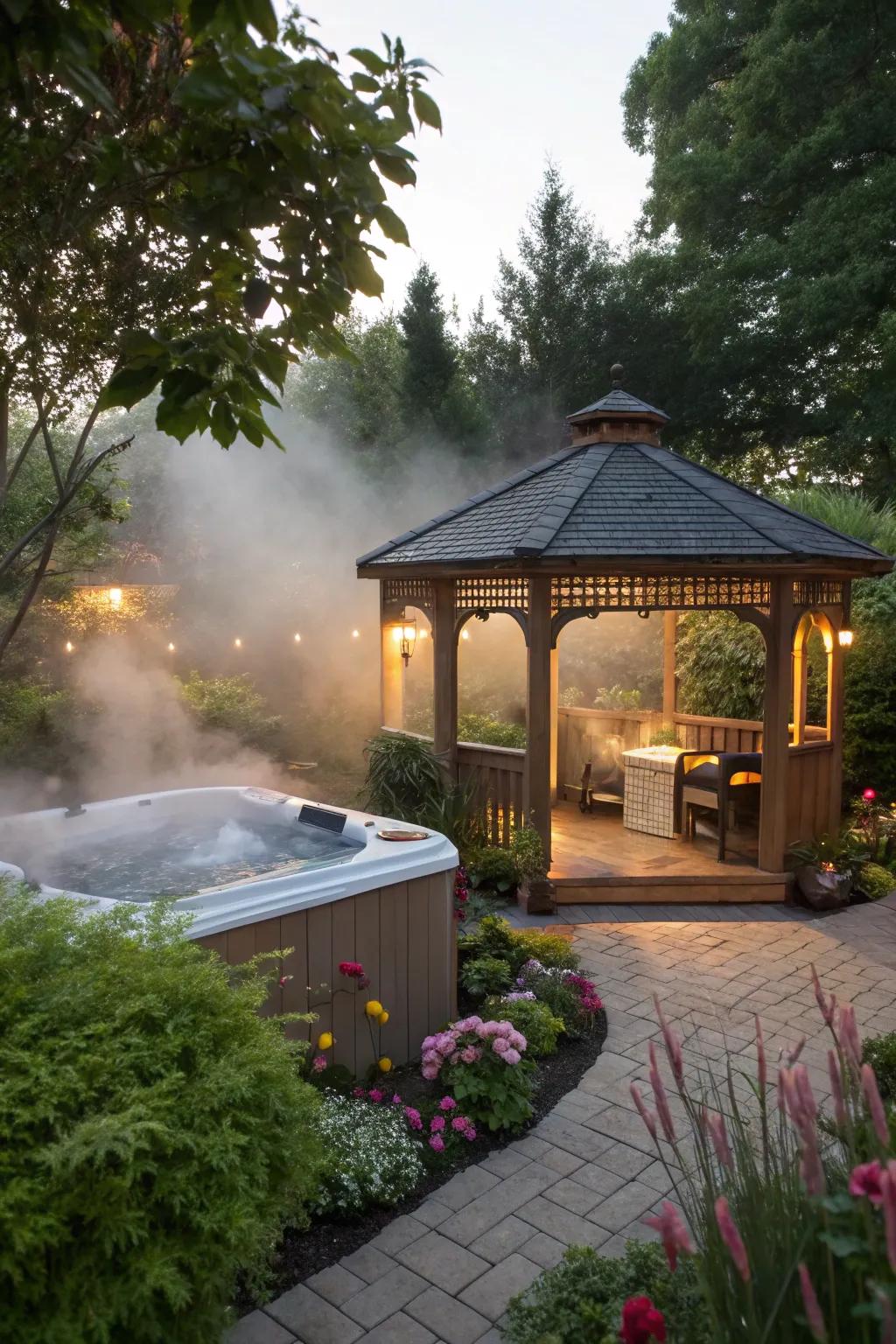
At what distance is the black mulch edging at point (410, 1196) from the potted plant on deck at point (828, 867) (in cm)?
311

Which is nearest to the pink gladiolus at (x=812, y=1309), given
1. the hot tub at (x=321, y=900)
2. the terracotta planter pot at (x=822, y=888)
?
the hot tub at (x=321, y=900)

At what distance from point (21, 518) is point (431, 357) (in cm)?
1075

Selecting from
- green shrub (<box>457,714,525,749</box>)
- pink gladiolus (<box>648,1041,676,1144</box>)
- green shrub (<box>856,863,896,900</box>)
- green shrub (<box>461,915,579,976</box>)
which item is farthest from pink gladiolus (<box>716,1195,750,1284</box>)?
green shrub (<box>856,863,896,900</box>)

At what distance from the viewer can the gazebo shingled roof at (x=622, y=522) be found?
6.92 metres

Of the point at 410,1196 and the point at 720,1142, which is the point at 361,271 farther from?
the point at 410,1196

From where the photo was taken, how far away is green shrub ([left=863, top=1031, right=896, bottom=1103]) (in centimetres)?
392

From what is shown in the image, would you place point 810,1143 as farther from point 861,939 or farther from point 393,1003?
point 861,939

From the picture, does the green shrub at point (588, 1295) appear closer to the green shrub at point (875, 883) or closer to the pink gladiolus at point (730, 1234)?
Result: the pink gladiolus at point (730, 1234)

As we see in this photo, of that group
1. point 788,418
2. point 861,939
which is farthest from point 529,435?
point 861,939

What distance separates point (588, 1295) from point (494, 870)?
4557mm

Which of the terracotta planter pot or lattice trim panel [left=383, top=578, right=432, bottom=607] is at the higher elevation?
lattice trim panel [left=383, top=578, right=432, bottom=607]

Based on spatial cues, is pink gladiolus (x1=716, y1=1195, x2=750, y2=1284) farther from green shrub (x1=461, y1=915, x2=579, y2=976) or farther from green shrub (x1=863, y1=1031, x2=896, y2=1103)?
green shrub (x1=461, y1=915, x2=579, y2=976)

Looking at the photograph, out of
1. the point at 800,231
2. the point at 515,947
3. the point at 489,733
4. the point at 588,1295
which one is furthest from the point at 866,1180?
the point at 800,231

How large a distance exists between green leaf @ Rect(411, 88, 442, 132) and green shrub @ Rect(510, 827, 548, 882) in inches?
222
